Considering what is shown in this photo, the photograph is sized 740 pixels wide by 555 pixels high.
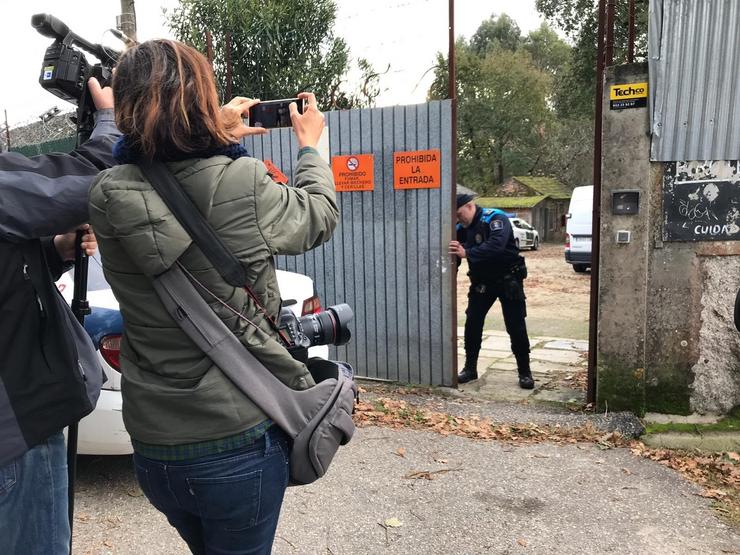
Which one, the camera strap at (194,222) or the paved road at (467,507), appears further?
the paved road at (467,507)

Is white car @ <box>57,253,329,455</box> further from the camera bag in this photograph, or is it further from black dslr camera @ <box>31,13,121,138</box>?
the camera bag

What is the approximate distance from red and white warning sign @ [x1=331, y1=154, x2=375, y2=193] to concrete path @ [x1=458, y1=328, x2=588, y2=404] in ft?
6.91

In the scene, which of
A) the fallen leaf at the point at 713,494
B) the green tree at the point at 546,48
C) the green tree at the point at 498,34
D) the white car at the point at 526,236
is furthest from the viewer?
the green tree at the point at 498,34

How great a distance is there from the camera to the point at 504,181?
131 feet

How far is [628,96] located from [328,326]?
3484 mm

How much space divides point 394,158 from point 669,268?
2387 mm

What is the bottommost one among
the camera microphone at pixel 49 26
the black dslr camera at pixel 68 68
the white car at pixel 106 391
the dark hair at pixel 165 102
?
the white car at pixel 106 391

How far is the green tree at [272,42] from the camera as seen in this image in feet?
46.8

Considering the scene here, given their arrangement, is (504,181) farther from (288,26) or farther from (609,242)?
(609,242)

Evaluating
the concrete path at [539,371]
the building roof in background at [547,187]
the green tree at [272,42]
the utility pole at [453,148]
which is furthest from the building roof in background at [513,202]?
the utility pole at [453,148]

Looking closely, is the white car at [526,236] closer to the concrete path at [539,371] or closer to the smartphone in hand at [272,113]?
the concrete path at [539,371]

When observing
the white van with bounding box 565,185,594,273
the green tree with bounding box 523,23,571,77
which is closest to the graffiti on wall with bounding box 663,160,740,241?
the white van with bounding box 565,185,594,273

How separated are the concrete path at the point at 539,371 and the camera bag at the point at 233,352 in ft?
13.9

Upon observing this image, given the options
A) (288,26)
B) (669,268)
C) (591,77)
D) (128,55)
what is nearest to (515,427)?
(669,268)
